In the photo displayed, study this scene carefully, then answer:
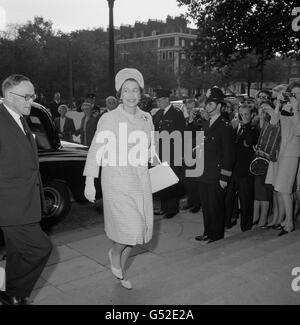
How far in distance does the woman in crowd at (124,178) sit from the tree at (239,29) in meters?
13.9

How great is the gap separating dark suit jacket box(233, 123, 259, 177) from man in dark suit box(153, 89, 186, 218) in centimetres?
114

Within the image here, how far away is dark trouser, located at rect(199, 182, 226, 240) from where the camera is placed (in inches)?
215

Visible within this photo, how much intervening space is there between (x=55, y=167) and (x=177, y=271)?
269cm

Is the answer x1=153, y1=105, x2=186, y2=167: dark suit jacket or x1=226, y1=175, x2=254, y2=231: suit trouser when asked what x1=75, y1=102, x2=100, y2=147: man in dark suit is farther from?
x1=226, y1=175, x2=254, y2=231: suit trouser

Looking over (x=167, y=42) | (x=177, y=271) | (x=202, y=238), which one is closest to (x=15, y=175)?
(x=177, y=271)

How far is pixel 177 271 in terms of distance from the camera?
4199 millimetres

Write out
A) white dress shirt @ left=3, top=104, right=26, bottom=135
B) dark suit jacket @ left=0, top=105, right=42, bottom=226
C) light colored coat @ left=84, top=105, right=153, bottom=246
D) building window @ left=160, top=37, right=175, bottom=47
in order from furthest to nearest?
building window @ left=160, top=37, right=175, bottom=47 < light colored coat @ left=84, top=105, right=153, bottom=246 < white dress shirt @ left=3, top=104, right=26, bottom=135 < dark suit jacket @ left=0, top=105, right=42, bottom=226

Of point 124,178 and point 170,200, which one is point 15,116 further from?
point 170,200

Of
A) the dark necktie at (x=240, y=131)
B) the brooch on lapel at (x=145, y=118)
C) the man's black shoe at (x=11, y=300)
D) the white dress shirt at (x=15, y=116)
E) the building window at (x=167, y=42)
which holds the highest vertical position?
the building window at (x=167, y=42)

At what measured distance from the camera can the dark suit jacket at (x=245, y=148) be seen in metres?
5.80

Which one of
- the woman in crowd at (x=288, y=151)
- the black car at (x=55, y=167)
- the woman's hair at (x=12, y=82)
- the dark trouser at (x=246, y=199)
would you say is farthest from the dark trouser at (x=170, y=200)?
the woman's hair at (x=12, y=82)

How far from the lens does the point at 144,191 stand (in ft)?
12.6

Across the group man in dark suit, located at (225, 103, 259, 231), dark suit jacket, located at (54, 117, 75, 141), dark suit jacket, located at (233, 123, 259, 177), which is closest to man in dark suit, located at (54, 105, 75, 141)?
dark suit jacket, located at (54, 117, 75, 141)

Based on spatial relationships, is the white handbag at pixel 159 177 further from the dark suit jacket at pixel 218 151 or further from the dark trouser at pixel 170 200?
the dark trouser at pixel 170 200
